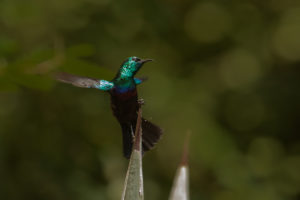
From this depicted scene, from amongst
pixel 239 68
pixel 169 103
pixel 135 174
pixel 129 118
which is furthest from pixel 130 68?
pixel 239 68

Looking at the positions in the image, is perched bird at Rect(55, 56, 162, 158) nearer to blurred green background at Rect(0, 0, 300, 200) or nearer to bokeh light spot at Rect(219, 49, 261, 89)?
blurred green background at Rect(0, 0, 300, 200)

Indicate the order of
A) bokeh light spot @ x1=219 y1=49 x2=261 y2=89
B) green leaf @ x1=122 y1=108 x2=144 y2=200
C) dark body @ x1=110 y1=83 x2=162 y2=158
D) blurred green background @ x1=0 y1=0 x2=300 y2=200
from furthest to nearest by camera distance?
bokeh light spot @ x1=219 y1=49 x2=261 y2=89
blurred green background @ x1=0 y1=0 x2=300 y2=200
dark body @ x1=110 y1=83 x2=162 y2=158
green leaf @ x1=122 y1=108 x2=144 y2=200

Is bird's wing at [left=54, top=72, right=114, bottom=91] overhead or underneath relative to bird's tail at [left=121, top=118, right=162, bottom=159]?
overhead

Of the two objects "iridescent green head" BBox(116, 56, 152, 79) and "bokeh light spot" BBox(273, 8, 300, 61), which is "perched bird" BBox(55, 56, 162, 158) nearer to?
"iridescent green head" BBox(116, 56, 152, 79)

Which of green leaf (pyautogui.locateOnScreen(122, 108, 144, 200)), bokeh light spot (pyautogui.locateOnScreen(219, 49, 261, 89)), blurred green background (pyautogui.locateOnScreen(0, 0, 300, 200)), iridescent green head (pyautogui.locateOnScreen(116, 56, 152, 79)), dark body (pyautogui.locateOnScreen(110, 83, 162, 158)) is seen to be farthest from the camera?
bokeh light spot (pyautogui.locateOnScreen(219, 49, 261, 89))

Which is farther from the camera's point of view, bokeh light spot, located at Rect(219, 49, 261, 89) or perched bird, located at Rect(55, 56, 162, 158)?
bokeh light spot, located at Rect(219, 49, 261, 89)

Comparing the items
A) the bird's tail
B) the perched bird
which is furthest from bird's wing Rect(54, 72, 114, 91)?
the bird's tail

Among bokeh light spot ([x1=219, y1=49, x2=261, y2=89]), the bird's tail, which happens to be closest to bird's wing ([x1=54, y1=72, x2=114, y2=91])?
the bird's tail
